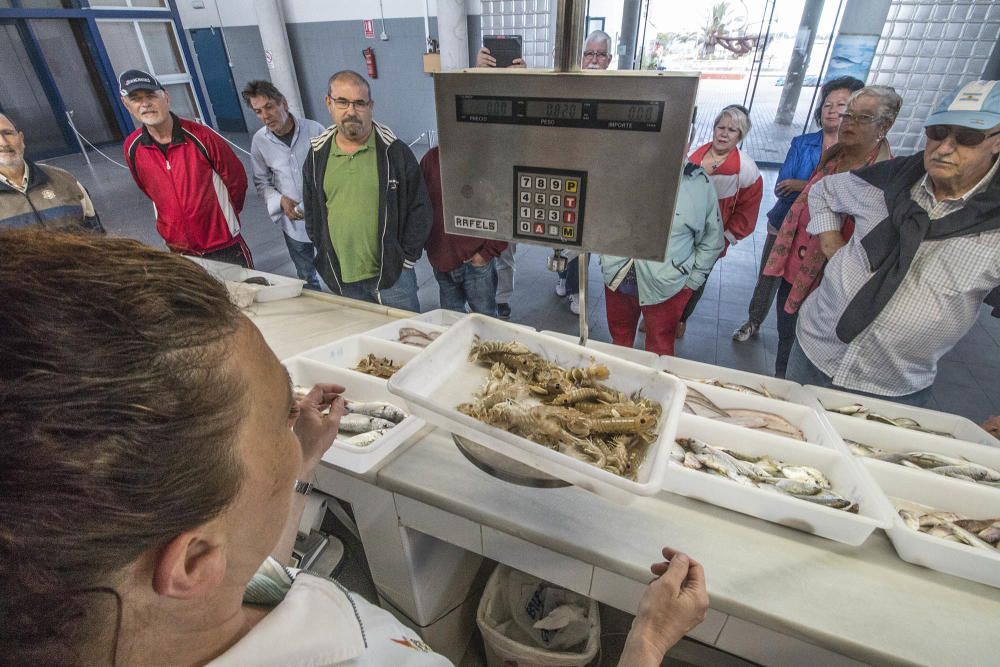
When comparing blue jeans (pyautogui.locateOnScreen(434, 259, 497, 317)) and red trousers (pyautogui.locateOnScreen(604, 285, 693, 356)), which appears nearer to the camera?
red trousers (pyautogui.locateOnScreen(604, 285, 693, 356))

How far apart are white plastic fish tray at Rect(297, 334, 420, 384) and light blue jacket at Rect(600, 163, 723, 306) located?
1.35 metres

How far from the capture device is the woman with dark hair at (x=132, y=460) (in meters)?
0.43

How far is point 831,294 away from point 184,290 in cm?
245

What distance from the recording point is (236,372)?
583 mm

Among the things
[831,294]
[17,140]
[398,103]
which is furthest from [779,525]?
[398,103]

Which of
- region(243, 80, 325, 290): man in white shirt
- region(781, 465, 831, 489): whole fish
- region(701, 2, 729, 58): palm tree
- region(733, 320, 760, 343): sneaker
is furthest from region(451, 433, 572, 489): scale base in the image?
region(701, 2, 729, 58): palm tree

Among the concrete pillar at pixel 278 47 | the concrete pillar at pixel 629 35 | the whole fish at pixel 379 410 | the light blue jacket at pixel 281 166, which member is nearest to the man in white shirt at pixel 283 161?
the light blue jacket at pixel 281 166

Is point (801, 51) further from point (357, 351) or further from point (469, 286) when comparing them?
point (357, 351)

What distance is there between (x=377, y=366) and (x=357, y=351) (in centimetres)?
17

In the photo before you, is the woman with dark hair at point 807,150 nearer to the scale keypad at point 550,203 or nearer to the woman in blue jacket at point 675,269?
the woman in blue jacket at point 675,269

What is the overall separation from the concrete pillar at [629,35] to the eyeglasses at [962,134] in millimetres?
6912

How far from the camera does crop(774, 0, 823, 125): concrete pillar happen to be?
7.70 meters

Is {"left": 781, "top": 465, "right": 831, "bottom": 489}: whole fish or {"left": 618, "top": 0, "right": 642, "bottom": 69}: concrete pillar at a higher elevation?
{"left": 618, "top": 0, "right": 642, "bottom": 69}: concrete pillar

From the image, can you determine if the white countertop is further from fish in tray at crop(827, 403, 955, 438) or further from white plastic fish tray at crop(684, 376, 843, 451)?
fish in tray at crop(827, 403, 955, 438)
